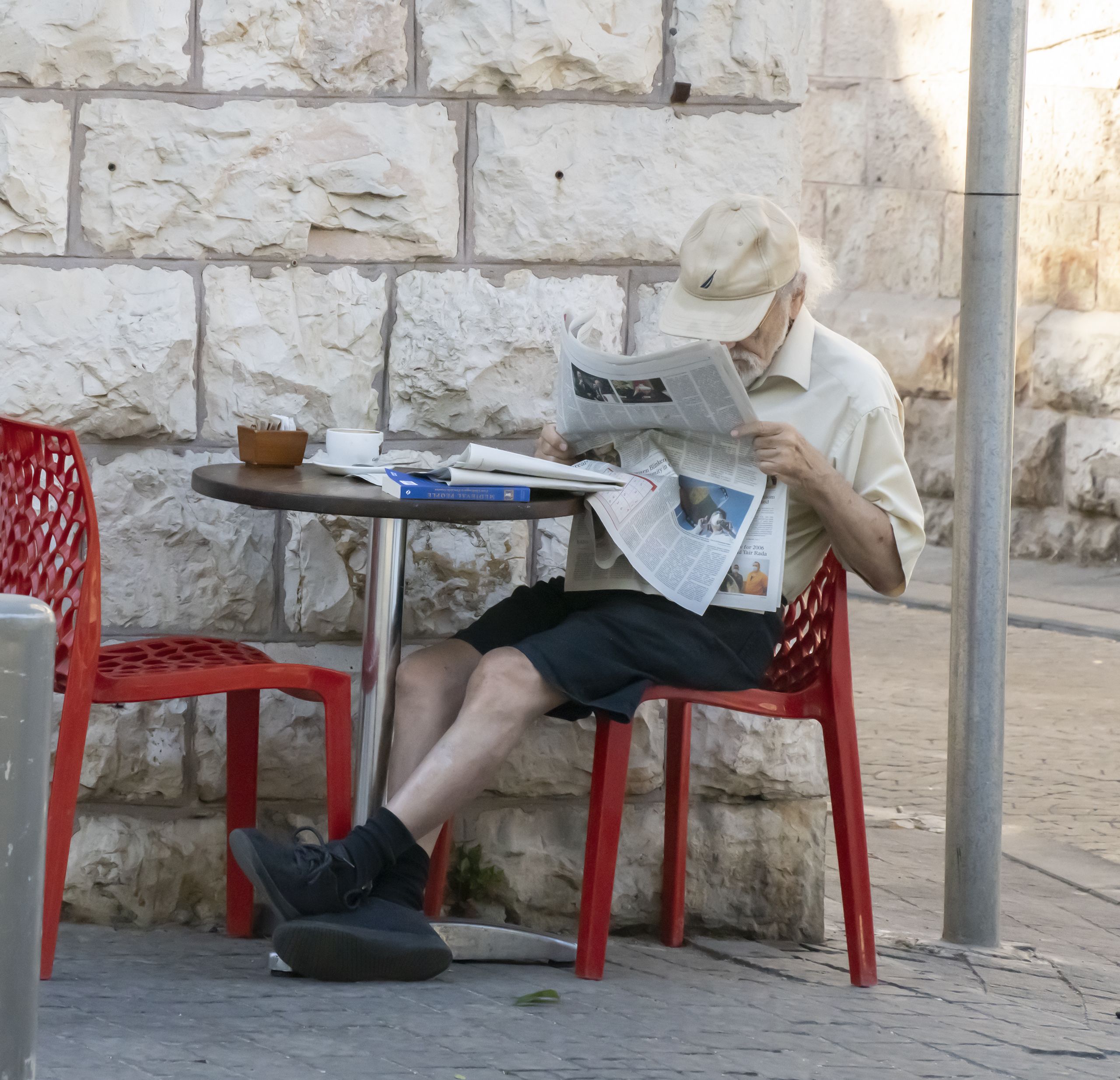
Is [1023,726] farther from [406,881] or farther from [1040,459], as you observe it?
[1040,459]

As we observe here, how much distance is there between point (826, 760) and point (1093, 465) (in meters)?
7.20

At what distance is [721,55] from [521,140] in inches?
16.6

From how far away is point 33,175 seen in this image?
10.3 feet

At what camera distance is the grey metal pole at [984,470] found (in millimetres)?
3244

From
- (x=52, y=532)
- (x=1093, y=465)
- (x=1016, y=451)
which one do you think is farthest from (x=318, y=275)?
(x=1016, y=451)

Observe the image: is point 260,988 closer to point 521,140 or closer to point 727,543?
point 727,543

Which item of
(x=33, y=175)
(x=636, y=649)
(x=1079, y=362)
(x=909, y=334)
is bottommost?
(x=636, y=649)

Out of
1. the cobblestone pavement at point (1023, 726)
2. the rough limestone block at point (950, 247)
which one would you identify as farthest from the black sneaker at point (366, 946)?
the rough limestone block at point (950, 247)

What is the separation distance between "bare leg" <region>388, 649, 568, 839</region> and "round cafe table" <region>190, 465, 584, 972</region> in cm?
17

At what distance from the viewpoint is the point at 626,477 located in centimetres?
284

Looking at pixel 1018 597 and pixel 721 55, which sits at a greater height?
pixel 721 55

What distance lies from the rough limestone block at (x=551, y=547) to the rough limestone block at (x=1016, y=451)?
6.48 m

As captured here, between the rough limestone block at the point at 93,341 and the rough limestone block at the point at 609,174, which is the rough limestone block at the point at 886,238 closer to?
the rough limestone block at the point at 609,174

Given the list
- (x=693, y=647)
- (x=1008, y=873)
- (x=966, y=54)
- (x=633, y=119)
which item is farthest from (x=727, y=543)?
(x=966, y=54)
